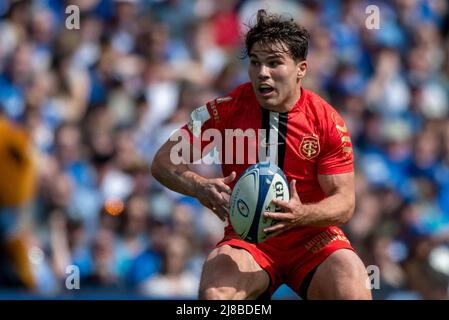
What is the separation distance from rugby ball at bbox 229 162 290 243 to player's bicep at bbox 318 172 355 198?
0.45m

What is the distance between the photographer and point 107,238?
10469 millimetres

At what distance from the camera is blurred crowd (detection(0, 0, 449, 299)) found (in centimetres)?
1048

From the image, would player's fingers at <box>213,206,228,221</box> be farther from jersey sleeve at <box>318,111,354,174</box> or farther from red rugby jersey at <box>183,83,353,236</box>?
jersey sleeve at <box>318,111,354,174</box>

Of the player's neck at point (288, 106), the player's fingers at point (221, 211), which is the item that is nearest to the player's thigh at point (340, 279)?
the player's fingers at point (221, 211)

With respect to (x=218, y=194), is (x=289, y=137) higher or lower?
higher

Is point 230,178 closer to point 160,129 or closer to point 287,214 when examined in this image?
point 287,214

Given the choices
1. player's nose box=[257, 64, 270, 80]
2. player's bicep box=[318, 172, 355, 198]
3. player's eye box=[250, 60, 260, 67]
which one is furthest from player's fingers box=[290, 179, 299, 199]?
player's eye box=[250, 60, 260, 67]

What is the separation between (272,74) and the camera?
7.01 meters

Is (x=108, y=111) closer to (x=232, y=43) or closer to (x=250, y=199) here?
(x=232, y=43)

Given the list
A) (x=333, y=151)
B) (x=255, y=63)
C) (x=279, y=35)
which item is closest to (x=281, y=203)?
(x=333, y=151)

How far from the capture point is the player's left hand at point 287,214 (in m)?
6.58

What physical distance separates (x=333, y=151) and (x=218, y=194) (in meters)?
0.93
